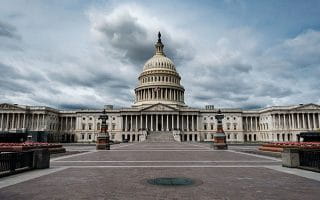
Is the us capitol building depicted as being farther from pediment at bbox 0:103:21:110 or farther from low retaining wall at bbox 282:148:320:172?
low retaining wall at bbox 282:148:320:172

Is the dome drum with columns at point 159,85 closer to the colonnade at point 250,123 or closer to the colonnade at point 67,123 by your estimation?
the colonnade at point 250,123

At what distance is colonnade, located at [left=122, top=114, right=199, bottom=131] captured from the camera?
121000 millimetres

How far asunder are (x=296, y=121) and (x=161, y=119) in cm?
6001

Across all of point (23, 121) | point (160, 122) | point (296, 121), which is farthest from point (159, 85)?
point (296, 121)

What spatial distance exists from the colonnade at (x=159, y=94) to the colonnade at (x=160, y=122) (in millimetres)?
14217

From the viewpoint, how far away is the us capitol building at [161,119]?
11381cm

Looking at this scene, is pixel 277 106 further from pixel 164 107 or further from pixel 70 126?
pixel 70 126

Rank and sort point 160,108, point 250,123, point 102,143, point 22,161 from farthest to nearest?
1. point 250,123
2. point 160,108
3. point 102,143
4. point 22,161

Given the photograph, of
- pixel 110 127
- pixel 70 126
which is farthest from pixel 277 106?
pixel 70 126

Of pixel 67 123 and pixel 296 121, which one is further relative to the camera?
pixel 67 123

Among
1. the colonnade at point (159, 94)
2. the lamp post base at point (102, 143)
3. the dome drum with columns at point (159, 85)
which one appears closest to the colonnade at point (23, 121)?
the dome drum with columns at point (159, 85)

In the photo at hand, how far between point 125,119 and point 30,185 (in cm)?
11455

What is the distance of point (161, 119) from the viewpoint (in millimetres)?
→ 121188

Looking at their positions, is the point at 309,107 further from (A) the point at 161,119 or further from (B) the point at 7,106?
(B) the point at 7,106
